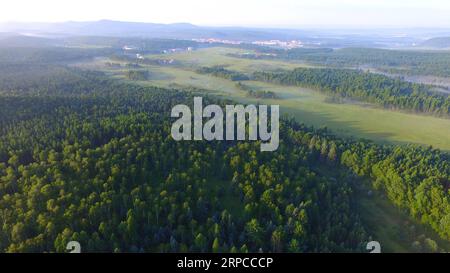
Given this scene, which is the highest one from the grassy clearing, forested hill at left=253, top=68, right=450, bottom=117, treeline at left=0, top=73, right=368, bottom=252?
forested hill at left=253, top=68, right=450, bottom=117

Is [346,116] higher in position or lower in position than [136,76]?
lower

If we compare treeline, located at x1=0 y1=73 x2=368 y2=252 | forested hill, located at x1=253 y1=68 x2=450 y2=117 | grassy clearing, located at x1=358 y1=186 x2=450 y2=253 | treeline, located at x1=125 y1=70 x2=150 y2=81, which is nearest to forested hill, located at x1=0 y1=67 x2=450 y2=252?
treeline, located at x1=0 y1=73 x2=368 y2=252

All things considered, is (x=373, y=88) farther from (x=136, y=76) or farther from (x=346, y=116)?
(x=136, y=76)

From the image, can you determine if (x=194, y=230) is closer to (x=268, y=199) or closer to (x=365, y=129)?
(x=268, y=199)

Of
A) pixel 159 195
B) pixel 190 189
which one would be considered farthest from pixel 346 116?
pixel 159 195

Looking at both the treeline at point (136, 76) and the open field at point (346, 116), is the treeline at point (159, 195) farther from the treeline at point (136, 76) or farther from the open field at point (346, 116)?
the treeline at point (136, 76)

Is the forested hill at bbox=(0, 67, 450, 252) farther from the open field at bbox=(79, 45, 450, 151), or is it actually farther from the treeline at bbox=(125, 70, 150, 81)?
the treeline at bbox=(125, 70, 150, 81)

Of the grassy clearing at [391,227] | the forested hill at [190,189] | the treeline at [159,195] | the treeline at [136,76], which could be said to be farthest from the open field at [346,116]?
the treeline at [159,195]

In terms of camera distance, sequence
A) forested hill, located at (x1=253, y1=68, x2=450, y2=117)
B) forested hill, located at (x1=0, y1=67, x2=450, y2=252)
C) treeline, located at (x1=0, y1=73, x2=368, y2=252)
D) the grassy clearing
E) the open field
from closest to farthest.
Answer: treeline, located at (x1=0, y1=73, x2=368, y2=252) → forested hill, located at (x1=0, y1=67, x2=450, y2=252) → the grassy clearing → the open field → forested hill, located at (x1=253, y1=68, x2=450, y2=117)
